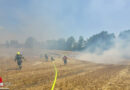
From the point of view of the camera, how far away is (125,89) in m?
6.54

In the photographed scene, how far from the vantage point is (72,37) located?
93.1 meters

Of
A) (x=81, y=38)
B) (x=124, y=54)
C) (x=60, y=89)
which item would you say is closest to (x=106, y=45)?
(x=124, y=54)

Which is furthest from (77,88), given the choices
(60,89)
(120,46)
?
(120,46)

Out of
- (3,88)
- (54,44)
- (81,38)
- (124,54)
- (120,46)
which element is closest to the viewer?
(3,88)

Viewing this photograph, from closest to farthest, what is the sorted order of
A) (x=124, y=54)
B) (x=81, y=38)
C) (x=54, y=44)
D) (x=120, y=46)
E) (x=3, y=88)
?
(x=3, y=88) < (x=124, y=54) < (x=120, y=46) < (x=81, y=38) < (x=54, y=44)

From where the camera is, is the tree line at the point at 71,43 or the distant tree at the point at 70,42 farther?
the distant tree at the point at 70,42

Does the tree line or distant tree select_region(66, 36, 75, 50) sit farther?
distant tree select_region(66, 36, 75, 50)

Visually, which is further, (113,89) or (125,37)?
(125,37)

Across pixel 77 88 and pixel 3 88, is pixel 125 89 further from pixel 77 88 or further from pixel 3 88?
pixel 3 88

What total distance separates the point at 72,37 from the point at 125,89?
87.2 metres

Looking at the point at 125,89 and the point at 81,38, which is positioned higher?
the point at 81,38

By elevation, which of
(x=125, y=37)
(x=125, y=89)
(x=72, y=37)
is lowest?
(x=125, y=89)

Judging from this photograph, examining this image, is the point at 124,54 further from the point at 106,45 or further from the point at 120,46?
the point at 106,45

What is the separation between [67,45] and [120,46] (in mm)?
55045
